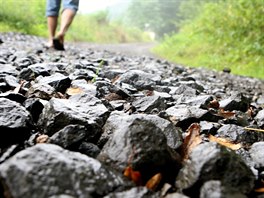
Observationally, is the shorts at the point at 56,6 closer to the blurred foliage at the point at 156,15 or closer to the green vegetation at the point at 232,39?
the green vegetation at the point at 232,39

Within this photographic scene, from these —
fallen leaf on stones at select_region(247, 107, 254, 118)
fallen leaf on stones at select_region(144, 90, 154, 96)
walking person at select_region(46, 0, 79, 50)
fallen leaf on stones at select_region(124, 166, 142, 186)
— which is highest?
walking person at select_region(46, 0, 79, 50)

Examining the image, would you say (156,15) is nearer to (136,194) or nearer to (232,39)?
(232,39)

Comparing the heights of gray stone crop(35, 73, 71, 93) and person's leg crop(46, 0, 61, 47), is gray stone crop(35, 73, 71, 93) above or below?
below

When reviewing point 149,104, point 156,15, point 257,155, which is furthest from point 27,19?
point 156,15

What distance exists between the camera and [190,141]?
141 centimetres

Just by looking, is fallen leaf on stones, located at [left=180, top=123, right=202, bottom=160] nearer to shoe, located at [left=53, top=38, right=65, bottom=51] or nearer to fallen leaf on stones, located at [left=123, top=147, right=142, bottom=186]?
fallen leaf on stones, located at [left=123, top=147, right=142, bottom=186]

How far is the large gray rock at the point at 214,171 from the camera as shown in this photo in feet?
3.24

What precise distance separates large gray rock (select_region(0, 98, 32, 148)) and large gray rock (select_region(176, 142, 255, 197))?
1.88 feet

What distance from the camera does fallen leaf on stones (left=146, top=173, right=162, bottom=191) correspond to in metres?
1.01

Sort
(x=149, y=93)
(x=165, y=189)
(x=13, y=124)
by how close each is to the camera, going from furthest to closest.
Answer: (x=149, y=93) → (x=13, y=124) → (x=165, y=189)

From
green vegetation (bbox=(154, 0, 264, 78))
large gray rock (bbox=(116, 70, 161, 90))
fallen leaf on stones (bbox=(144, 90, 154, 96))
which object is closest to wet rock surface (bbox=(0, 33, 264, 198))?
fallen leaf on stones (bbox=(144, 90, 154, 96))

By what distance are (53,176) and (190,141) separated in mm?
670

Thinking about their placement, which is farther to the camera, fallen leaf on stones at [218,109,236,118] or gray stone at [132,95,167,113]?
fallen leaf on stones at [218,109,236,118]

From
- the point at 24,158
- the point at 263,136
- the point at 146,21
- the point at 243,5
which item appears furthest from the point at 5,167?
the point at 146,21
